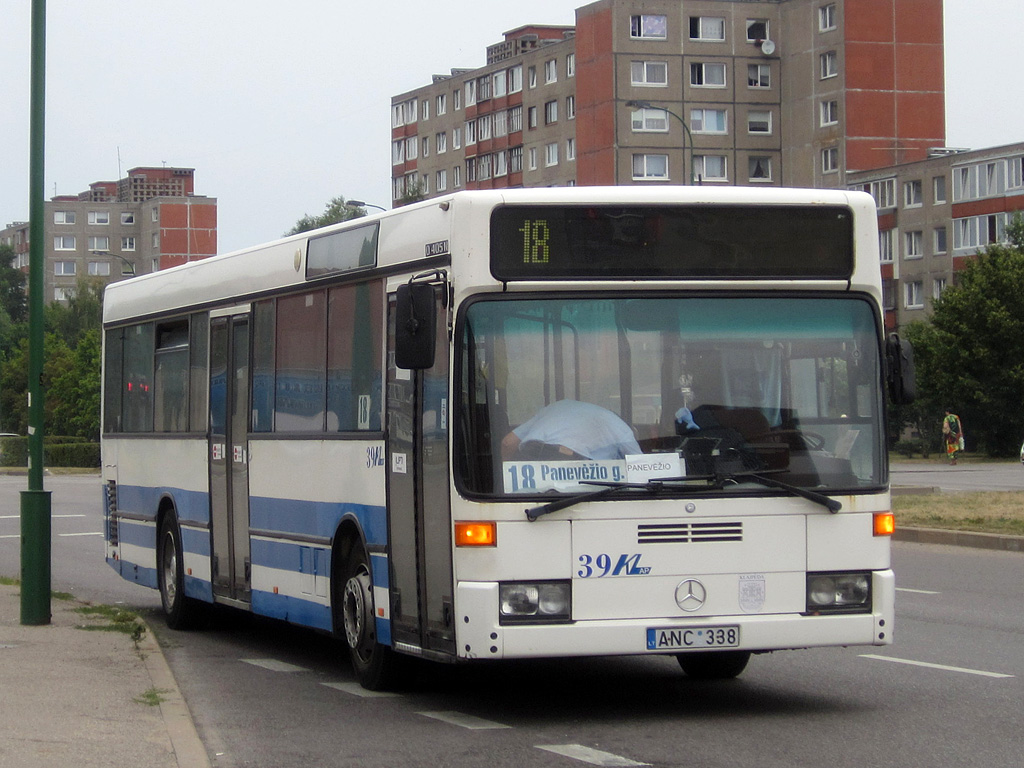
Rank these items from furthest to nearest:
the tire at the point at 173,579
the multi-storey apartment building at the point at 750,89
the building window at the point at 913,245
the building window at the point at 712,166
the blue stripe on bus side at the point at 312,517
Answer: the building window at the point at 712,166 < the multi-storey apartment building at the point at 750,89 < the building window at the point at 913,245 < the tire at the point at 173,579 < the blue stripe on bus side at the point at 312,517

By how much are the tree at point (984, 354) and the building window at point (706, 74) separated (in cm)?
3830

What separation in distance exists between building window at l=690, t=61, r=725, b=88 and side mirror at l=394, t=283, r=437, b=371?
92.7m

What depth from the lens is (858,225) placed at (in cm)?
917

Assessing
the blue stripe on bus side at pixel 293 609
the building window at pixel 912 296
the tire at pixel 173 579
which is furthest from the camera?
the building window at pixel 912 296

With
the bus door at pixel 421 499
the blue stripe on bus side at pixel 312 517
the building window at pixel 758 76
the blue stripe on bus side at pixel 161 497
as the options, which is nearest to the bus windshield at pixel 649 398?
the bus door at pixel 421 499

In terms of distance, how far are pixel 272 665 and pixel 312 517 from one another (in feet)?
4.88

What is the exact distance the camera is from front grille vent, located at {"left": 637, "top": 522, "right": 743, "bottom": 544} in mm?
8617

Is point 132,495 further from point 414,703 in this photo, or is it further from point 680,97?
point 680,97

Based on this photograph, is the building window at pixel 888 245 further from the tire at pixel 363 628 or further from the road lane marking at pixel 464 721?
the road lane marking at pixel 464 721

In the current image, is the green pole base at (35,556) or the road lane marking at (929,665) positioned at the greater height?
the green pole base at (35,556)

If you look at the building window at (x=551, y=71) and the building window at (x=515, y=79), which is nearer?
the building window at (x=551, y=71)

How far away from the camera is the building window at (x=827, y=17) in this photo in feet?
310

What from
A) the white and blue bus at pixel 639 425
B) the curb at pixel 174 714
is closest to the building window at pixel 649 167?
the curb at pixel 174 714

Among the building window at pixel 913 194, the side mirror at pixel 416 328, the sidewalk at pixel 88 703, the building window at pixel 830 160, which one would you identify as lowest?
→ the sidewalk at pixel 88 703
